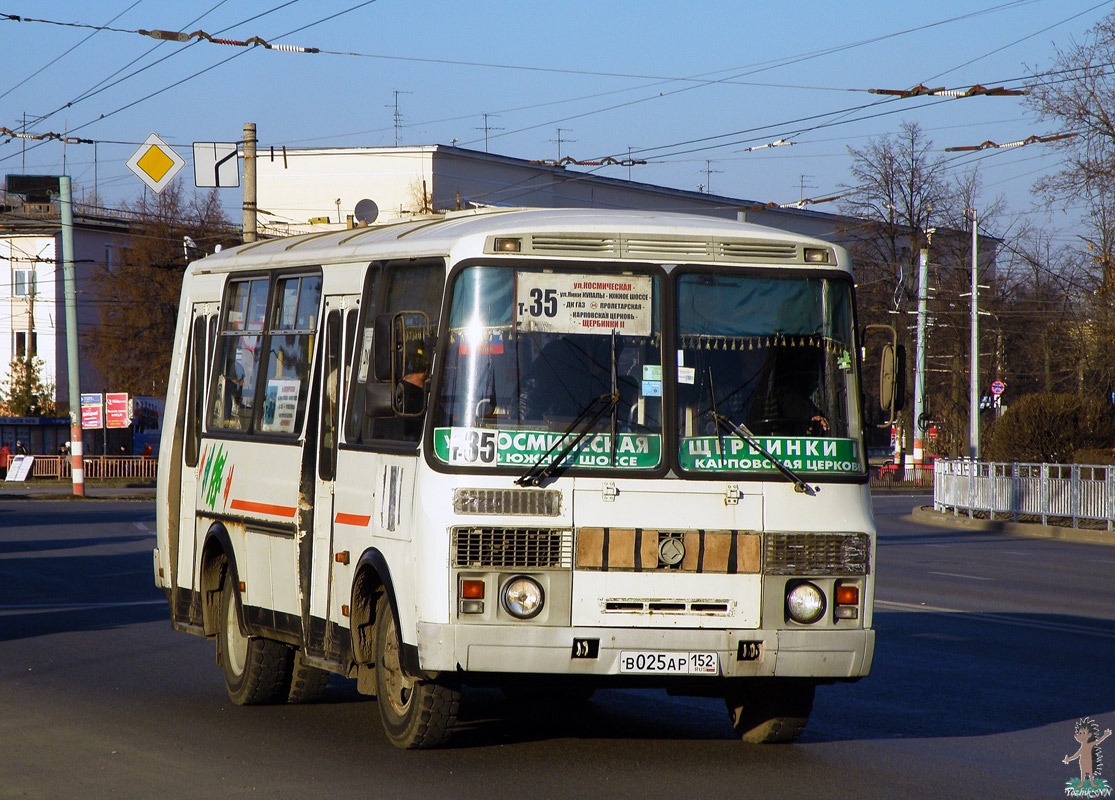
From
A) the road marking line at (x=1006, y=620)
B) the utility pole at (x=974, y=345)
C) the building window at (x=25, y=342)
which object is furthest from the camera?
the building window at (x=25, y=342)

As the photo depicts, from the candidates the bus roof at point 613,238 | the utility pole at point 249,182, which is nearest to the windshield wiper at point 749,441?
the bus roof at point 613,238

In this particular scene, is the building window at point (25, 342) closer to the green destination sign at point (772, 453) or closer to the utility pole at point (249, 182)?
the utility pole at point (249, 182)

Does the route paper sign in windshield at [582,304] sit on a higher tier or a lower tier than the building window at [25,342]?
lower

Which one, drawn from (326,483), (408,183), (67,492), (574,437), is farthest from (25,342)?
(574,437)

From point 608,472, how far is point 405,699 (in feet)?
5.39

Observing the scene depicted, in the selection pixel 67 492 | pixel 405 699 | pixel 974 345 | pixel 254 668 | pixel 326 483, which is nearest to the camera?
pixel 405 699

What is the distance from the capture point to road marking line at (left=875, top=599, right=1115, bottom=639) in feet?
48.1

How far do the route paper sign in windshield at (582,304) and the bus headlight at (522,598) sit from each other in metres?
1.24

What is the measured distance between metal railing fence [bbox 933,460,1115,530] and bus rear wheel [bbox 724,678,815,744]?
25797 mm

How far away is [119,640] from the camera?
1333 cm

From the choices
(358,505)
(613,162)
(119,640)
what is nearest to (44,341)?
(613,162)

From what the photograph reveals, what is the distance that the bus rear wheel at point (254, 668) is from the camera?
385 inches

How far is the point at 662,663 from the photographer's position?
24.4ft

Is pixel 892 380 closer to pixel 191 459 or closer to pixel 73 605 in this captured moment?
pixel 191 459
